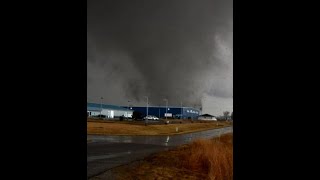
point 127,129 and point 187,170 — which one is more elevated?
point 187,170

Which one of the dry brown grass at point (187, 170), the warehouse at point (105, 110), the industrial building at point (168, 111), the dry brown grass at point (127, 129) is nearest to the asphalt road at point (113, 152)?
the dry brown grass at point (187, 170)

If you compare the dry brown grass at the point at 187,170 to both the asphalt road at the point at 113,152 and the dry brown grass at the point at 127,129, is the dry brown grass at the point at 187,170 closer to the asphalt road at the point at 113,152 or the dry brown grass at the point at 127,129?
the asphalt road at the point at 113,152

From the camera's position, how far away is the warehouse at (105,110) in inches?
4232

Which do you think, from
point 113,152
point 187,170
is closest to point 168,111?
point 113,152

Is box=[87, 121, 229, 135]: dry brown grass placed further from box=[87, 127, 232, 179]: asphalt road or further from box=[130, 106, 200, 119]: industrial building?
box=[130, 106, 200, 119]: industrial building

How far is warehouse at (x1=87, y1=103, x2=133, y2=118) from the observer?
107500 mm

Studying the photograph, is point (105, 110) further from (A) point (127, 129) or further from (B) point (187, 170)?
(B) point (187, 170)

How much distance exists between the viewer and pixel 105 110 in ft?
388

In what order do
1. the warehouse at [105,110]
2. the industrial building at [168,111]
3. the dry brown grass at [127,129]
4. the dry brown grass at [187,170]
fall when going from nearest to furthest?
1. the dry brown grass at [187,170]
2. the dry brown grass at [127,129]
3. the warehouse at [105,110]
4. the industrial building at [168,111]

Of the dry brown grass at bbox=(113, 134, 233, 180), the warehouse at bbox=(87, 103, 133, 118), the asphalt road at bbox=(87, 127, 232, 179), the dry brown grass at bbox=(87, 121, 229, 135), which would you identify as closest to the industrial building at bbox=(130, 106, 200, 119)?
the warehouse at bbox=(87, 103, 133, 118)
